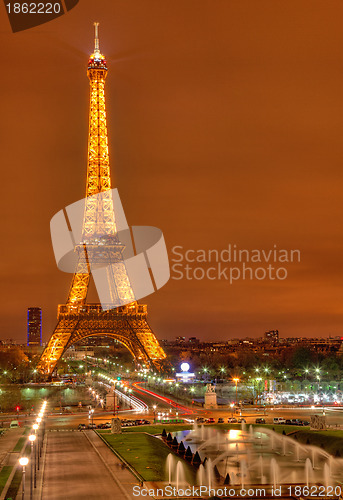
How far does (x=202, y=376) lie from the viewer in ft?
586

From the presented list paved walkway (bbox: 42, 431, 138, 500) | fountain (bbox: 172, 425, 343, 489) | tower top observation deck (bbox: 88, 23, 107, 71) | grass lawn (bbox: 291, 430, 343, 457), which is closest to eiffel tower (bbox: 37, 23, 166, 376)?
tower top observation deck (bbox: 88, 23, 107, 71)

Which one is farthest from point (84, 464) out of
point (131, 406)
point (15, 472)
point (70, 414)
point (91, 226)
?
point (91, 226)

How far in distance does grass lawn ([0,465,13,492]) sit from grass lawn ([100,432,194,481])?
8.32 m

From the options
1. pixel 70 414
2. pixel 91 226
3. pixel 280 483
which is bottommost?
pixel 280 483

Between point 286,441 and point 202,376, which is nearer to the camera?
point 286,441

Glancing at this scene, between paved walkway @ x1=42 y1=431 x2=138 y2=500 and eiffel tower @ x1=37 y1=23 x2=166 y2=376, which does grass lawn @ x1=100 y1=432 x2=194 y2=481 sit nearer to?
paved walkway @ x1=42 y1=431 x2=138 y2=500

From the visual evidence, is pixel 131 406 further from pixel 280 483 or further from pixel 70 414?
pixel 280 483

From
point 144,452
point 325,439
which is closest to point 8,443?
point 144,452

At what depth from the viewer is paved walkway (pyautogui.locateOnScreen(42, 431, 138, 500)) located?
1583 inches

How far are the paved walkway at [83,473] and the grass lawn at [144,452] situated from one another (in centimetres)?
104

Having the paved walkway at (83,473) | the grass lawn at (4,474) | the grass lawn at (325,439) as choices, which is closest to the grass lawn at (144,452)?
the paved walkway at (83,473)

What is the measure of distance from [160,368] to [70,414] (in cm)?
3117

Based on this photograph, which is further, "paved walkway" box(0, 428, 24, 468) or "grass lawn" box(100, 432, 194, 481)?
"paved walkway" box(0, 428, 24, 468)

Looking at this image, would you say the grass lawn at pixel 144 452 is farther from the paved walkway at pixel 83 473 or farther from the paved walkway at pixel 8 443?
the paved walkway at pixel 8 443
